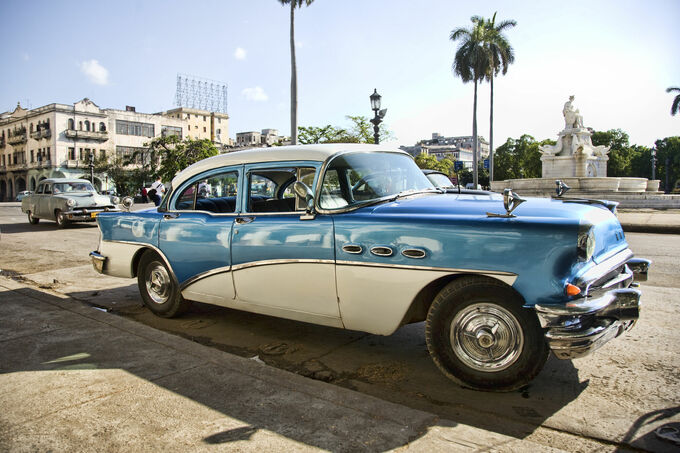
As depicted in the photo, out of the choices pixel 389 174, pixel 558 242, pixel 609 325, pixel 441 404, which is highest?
pixel 389 174

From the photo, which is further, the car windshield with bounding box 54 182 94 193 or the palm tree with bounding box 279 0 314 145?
the palm tree with bounding box 279 0 314 145

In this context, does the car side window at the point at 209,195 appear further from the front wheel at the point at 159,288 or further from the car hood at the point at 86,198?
the car hood at the point at 86,198

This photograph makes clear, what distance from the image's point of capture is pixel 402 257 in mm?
3324

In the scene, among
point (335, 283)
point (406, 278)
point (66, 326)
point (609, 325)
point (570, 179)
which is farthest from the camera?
point (570, 179)

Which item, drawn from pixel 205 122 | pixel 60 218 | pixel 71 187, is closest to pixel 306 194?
pixel 60 218

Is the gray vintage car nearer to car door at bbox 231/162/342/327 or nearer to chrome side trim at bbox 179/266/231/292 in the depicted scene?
chrome side trim at bbox 179/266/231/292

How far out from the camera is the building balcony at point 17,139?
2995 inches

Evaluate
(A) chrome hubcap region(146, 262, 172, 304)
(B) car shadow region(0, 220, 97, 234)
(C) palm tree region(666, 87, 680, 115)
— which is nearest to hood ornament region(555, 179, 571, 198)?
(A) chrome hubcap region(146, 262, 172, 304)

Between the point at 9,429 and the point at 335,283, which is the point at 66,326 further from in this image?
the point at 335,283

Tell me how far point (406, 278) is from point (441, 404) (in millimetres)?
829

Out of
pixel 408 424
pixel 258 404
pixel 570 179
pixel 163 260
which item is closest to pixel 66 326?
pixel 163 260

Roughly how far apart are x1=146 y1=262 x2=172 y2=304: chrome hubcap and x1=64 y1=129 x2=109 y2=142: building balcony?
75835 mm

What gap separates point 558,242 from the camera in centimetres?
287

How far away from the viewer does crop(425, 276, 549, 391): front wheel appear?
3.00m
